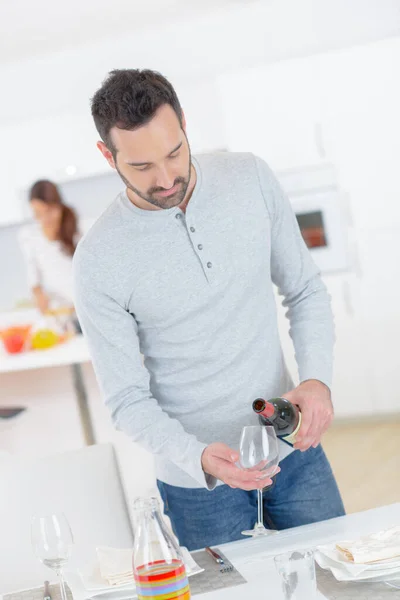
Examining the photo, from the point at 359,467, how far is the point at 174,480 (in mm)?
2742

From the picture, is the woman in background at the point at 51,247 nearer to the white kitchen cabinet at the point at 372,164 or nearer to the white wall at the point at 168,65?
the white wall at the point at 168,65

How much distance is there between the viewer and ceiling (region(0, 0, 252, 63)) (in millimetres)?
4798

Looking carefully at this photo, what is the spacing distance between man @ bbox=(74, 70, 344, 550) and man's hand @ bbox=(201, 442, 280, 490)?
0.18 ft

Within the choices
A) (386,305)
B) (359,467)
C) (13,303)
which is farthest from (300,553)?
(13,303)

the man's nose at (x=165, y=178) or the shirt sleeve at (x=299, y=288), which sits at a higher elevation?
the man's nose at (x=165, y=178)

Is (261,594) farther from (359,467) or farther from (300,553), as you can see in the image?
(359,467)

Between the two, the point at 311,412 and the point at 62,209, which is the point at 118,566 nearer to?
the point at 311,412

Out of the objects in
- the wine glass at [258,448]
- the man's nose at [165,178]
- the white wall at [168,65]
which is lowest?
the wine glass at [258,448]

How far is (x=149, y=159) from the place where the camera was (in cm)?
173

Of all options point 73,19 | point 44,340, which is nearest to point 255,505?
point 44,340

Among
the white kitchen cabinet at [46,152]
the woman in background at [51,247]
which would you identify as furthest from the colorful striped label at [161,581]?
the white kitchen cabinet at [46,152]

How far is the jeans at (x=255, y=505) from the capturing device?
1929 mm

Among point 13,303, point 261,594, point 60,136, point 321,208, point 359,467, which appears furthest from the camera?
point 13,303

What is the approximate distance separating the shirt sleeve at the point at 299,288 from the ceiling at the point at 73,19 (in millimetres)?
3130
